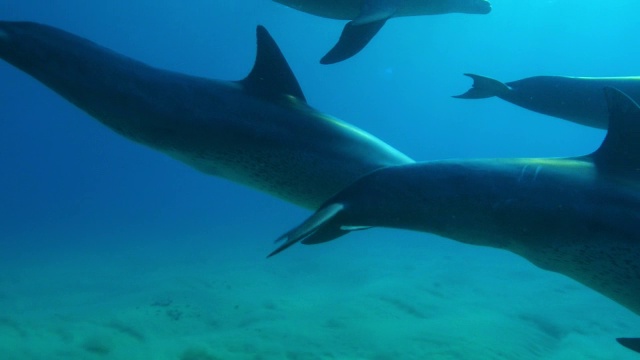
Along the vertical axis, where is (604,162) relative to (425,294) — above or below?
below

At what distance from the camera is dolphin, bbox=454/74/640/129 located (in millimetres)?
5898

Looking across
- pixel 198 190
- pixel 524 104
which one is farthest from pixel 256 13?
pixel 524 104

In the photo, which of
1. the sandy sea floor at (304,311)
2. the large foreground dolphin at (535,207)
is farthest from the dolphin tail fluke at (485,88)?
the sandy sea floor at (304,311)

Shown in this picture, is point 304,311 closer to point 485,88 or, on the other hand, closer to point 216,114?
point 485,88

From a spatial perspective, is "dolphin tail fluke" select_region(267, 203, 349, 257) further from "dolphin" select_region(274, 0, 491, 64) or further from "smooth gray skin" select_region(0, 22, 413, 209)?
"dolphin" select_region(274, 0, 491, 64)

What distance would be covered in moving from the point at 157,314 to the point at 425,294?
23.1 feet

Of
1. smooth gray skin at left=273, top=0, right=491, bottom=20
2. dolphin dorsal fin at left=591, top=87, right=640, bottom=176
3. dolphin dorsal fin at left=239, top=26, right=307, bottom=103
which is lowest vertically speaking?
dolphin dorsal fin at left=591, top=87, right=640, bottom=176

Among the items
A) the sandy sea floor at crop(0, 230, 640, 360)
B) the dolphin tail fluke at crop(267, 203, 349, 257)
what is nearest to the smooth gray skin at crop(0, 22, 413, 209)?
the dolphin tail fluke at crop(267, 203, 349, 257)

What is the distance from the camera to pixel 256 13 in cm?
6738

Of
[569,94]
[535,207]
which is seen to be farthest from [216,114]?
[569,94]

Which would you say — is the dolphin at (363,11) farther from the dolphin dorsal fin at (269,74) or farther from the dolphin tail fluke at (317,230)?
the dolphin tail fluke at (317,230)

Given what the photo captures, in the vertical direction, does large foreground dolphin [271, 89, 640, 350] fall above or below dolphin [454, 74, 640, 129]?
below

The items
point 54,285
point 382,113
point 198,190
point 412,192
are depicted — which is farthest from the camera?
point 382,113

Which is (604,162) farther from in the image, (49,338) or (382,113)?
(382,113)
